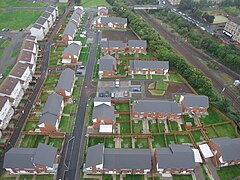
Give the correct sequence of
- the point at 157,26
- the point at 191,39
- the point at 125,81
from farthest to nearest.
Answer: the point at 157,26 → the point at 191,39 → the point at 125,81

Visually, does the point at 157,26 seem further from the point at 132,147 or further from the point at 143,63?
the point at 132,147

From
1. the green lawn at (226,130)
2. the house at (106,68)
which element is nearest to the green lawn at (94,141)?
the house at (106,68)

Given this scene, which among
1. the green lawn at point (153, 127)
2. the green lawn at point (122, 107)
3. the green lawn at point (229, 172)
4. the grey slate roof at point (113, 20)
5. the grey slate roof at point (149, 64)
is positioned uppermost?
the grey slate roof at point (113, 20)

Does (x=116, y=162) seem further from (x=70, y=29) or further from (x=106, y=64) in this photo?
(x=70, y=29)

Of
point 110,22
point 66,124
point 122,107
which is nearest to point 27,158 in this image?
point 66,124

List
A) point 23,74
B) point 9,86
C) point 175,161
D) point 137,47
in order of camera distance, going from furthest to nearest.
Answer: point 137,47, point 23,74, point 9,86, point 175,161

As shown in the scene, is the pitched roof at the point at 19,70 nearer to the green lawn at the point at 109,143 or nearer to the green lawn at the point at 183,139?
the green lawn at the point at 109,143

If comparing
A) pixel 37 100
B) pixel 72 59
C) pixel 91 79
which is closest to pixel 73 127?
pixel 37 100
